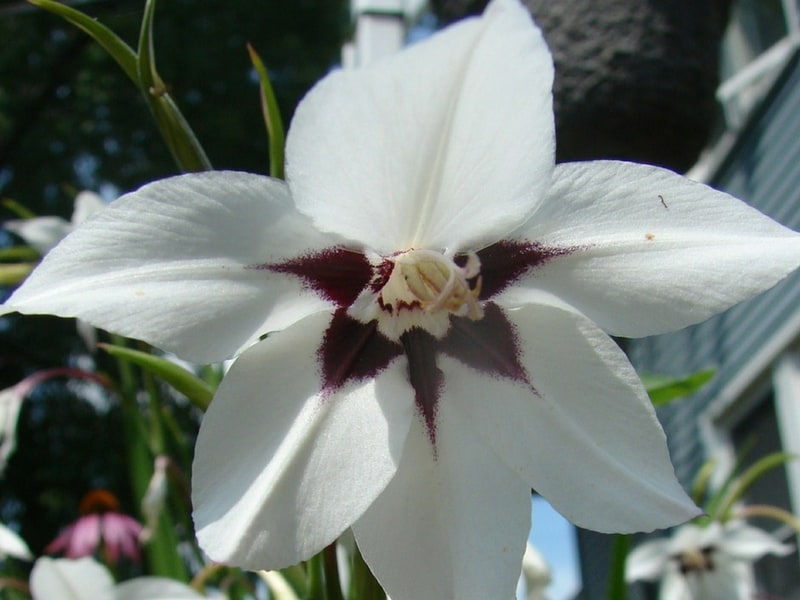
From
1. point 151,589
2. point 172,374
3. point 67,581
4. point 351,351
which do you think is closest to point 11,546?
point 67,581

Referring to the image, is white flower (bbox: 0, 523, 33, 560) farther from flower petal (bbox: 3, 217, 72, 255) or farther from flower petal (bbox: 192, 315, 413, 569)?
flower petal (bbox: 192, 315, 413, 569)

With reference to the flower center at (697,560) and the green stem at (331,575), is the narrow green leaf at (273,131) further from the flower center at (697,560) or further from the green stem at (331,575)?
the flower center at (697,560)

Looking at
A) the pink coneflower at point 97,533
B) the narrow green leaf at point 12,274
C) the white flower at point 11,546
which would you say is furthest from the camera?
the pink coneflower at point 97,533

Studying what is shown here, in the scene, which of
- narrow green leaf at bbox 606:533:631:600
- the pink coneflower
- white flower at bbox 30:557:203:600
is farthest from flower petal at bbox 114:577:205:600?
the pink coneflower

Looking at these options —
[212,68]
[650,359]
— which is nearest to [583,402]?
[650,359]

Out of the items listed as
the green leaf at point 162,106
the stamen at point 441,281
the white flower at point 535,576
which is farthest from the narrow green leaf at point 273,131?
the white flower at point 535,576
